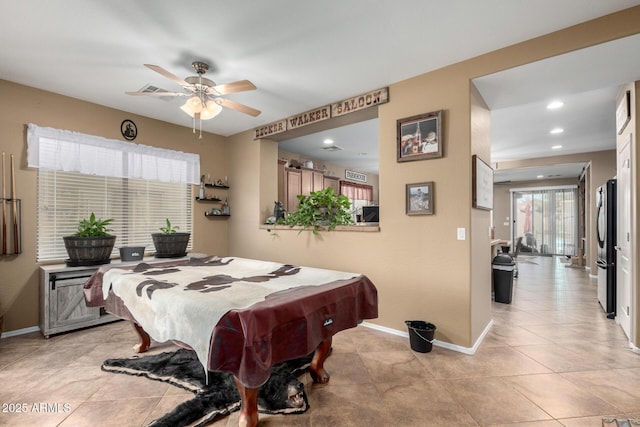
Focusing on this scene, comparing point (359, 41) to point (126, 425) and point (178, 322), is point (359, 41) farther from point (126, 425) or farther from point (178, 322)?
point (126, 425)

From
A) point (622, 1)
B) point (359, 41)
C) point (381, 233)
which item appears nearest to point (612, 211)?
point (622, 1)

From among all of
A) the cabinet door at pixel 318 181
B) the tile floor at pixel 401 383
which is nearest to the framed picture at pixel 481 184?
the tile floor at pixel 401 383

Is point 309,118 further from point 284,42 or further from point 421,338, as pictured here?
point 421,338

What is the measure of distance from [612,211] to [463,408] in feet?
10.9

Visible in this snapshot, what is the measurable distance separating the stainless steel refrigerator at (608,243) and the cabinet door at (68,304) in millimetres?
6173

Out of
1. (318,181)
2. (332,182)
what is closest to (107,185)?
(318,181)

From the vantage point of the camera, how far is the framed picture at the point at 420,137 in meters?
2.93

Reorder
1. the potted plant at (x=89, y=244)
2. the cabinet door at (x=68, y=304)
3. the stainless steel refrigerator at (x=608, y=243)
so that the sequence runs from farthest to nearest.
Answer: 1. the stainless steel refrigerator at (x=608, y=243)
2. the potted plant at (x=89, y=244)
3. the cabinet door at (x=68, y=304)

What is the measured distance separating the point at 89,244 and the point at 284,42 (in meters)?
3.06

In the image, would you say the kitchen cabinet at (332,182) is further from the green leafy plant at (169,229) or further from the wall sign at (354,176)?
the green leafy plant at (169,229)

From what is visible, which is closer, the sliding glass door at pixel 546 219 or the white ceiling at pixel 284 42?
the white ceiling at pixel 284 42

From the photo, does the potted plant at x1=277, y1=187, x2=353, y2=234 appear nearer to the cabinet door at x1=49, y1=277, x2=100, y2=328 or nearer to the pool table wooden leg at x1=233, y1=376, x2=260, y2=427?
the pool table wooden leg at x1=233, y1=376, x2=260, y2=427

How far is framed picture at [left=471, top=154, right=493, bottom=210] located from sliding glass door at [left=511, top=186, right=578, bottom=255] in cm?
854

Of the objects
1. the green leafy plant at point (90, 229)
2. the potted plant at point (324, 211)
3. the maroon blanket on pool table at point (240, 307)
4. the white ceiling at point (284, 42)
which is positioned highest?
the white ceiling at point (284, 42)
